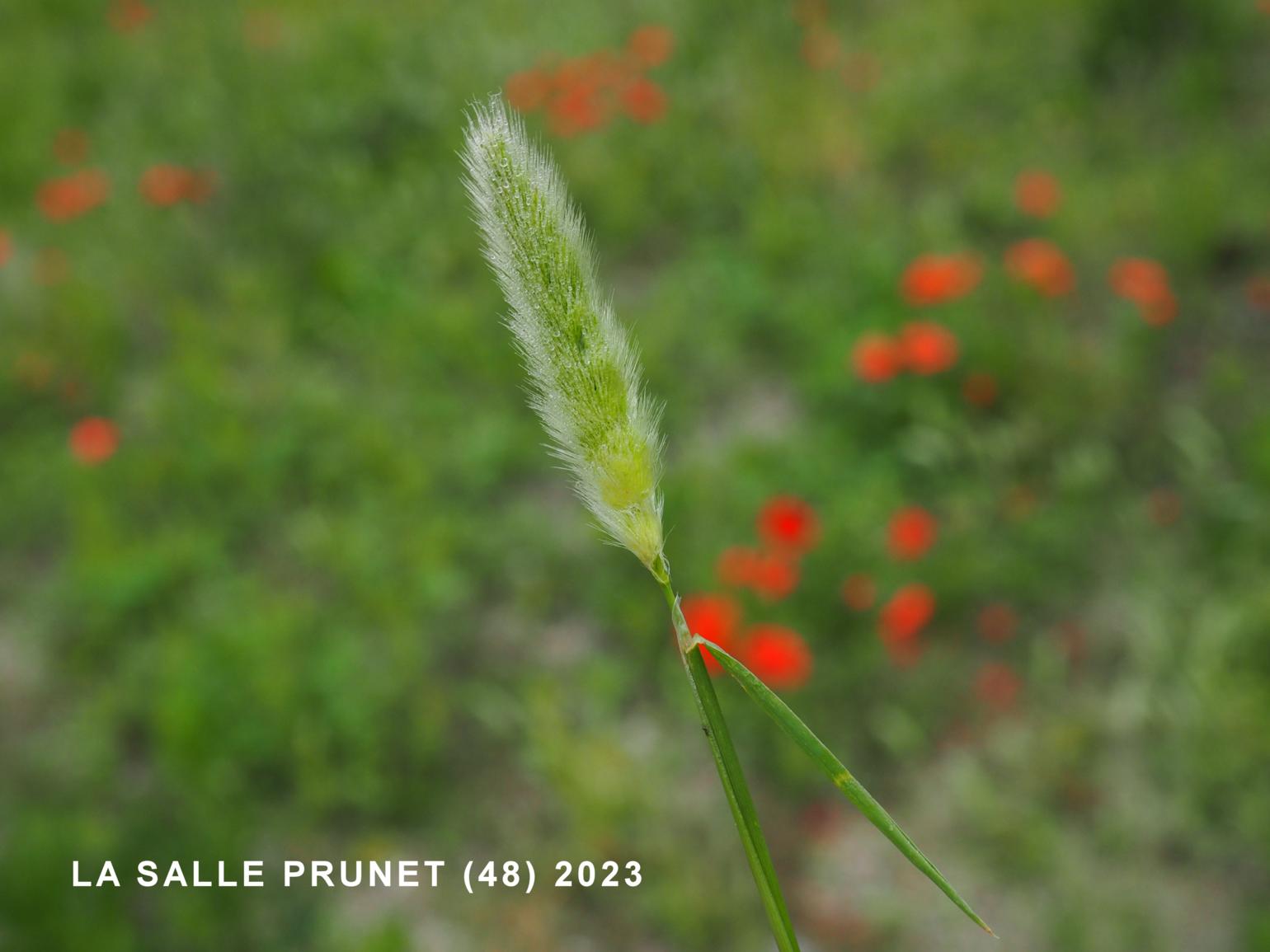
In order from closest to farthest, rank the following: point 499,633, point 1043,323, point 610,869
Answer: point 610,869
point 499,633
point 1043,323

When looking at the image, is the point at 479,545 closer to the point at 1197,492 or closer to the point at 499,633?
the point at 499,633

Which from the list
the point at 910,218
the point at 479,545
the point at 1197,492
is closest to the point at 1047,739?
the point at 1197,492

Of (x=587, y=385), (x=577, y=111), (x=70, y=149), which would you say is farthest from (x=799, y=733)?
(x=70, y=149)

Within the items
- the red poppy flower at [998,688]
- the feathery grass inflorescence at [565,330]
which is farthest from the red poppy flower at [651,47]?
the feathery grass inflorescence at [565,330]

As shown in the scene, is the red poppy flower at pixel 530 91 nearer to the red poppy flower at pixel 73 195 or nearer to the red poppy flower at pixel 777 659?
the red poppy flower at pixel 73 195

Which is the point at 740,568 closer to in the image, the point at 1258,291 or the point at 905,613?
the point at 905,613

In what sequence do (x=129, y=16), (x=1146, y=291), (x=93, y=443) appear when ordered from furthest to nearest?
(x=129, y=16), (x=93, y=443), (x=1146, y=291)
